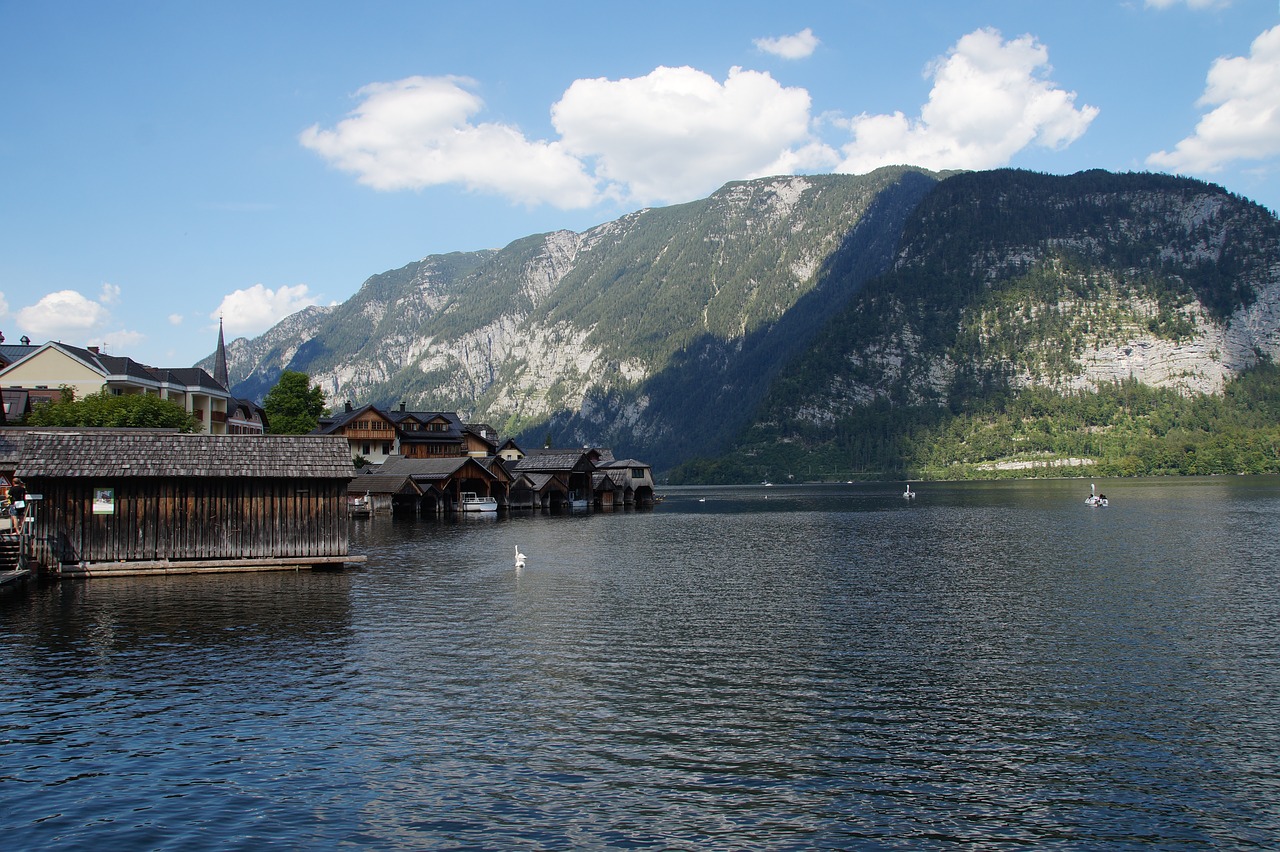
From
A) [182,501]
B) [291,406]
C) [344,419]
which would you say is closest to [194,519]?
[182,501]

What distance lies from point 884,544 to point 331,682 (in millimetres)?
48064

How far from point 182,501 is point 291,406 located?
306 feet

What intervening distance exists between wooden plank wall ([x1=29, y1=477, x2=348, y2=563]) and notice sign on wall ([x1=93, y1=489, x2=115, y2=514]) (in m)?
0.23

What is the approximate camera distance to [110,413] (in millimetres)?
74812

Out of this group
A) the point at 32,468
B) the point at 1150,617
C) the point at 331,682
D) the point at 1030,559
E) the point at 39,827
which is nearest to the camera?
the point at 39,827

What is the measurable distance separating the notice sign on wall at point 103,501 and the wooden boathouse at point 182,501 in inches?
1.9

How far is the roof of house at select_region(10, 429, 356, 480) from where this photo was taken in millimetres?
43281

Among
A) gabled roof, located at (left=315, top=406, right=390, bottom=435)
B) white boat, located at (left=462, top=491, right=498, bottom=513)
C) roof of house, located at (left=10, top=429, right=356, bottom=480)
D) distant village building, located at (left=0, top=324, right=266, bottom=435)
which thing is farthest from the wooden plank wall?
gabled roof, located at (left=315, top=406, right=390, bottom=435)

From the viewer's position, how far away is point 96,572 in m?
43.6

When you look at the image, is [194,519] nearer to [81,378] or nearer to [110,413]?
[110,413]

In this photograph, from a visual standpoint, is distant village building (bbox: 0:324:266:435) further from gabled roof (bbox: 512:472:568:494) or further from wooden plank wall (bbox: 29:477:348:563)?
wooden plank wall (bbox: 29:477:348:563)

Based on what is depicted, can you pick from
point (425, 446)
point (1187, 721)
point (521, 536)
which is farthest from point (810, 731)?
point (425, 446)

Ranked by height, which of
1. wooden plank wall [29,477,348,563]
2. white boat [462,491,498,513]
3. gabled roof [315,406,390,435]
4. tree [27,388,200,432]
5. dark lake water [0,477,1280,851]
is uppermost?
gabled roof [315,406,390,435]

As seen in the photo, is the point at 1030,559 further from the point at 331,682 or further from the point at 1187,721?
the point at 331,682
